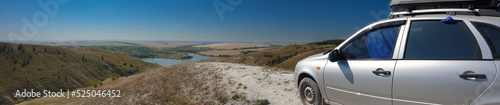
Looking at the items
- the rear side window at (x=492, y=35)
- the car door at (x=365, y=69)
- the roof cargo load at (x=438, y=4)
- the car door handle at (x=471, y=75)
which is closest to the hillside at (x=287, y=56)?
the car door at (x=365, y=69)

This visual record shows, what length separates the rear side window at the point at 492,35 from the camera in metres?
2.92

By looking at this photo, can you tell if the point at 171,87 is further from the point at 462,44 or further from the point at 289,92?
the point at 462,44

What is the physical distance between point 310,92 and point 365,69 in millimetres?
1945

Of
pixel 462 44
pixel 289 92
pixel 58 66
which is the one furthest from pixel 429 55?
pixel 58 66

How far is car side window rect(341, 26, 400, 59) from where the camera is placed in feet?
13.4

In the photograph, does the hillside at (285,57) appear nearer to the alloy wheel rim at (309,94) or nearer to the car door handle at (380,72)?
the alloy wheel rim at (309,94)

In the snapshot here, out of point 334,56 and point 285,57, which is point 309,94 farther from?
point 285,57

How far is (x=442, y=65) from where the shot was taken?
3.16 metres

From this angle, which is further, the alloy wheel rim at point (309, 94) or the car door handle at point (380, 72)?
the alloy wheel rim at point (309, 94)

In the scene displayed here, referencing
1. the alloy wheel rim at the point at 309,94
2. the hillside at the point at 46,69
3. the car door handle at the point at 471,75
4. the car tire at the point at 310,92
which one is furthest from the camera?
the hillside at the point at 46,69

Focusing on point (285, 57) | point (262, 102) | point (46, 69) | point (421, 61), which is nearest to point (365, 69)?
point (421, 61)

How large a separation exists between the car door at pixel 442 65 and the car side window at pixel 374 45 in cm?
30

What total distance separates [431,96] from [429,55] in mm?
653

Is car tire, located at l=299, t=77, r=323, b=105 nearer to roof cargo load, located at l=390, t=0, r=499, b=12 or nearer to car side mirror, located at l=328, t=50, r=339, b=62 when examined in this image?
car side mirror, located at l=328, t=50, r=339, b=62
